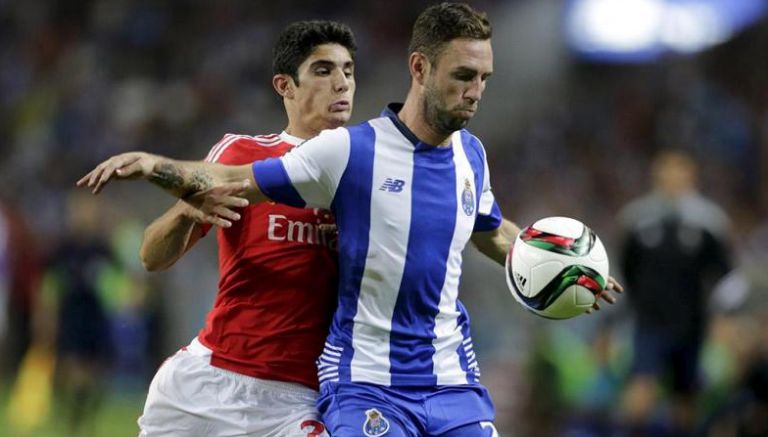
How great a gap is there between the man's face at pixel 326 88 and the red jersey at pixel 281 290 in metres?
0.44

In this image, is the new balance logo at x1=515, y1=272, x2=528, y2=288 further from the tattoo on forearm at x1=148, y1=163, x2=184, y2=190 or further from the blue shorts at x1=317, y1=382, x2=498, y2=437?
the tattoo on forearm at x1=148, y1=163, x2=184, y2=190

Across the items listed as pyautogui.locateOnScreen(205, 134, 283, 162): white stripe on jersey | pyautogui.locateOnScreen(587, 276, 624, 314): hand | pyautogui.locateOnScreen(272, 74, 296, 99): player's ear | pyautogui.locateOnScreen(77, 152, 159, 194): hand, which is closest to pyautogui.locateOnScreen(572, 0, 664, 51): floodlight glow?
pyautogui.locateOnScreen(272, 74, 296, 99): player's ear

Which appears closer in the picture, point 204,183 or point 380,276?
point 204,183

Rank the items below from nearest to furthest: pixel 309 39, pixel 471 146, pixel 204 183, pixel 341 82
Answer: pixel 204 183, pixel 471 146, pixel 341 82, pixel 309 39

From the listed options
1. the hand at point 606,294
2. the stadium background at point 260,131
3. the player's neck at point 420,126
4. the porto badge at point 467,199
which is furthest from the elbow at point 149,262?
the stadium background at point 260,131

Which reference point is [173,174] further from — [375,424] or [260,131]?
[260,131]

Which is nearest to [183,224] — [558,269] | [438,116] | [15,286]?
[438,116]

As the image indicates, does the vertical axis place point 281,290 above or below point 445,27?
below

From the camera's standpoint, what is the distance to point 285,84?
5.91 meters

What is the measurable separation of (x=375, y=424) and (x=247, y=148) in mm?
1292

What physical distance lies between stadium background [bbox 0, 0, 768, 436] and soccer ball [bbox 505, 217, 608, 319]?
680 cm

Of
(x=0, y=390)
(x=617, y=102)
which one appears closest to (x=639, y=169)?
(x=617, y=102)

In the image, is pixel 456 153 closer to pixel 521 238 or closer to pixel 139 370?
pixel 521 238

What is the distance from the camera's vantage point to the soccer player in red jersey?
17.5 feet
